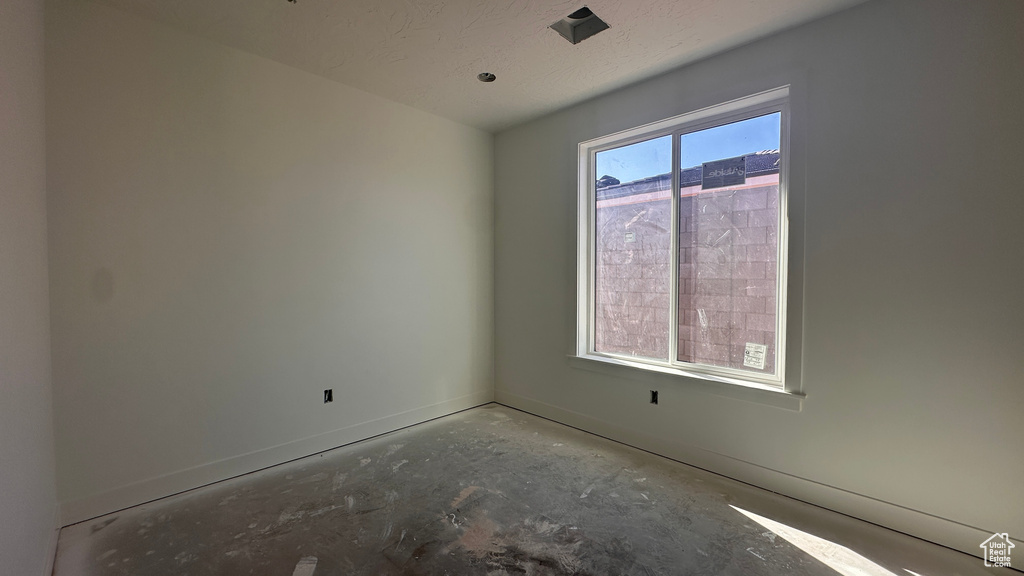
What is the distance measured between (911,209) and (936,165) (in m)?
0.22

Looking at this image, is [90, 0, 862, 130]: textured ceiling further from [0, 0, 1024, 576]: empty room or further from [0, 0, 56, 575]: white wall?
[0, 0, 56, 575]: white wall

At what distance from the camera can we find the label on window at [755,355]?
2.69 meters

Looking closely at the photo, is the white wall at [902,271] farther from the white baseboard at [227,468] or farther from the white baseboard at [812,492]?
the white baseboard at [227,468]

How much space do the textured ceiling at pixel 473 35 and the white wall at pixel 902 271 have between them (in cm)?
36

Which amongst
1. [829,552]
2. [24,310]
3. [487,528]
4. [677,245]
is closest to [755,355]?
[677,245]

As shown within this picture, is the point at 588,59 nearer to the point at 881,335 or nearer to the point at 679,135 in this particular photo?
the point at 679,135

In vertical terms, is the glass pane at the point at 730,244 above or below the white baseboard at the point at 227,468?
above

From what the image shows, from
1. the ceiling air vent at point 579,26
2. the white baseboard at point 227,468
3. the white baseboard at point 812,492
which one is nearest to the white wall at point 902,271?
the white baseboard at point 812,492

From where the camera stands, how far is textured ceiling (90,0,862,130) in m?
2.25

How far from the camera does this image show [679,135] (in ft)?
10.1

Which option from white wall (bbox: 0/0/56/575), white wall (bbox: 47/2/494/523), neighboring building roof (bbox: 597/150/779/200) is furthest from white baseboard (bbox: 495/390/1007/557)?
white wall (bbox: 0/0/56/575)

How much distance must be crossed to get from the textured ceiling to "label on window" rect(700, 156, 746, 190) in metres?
0.71

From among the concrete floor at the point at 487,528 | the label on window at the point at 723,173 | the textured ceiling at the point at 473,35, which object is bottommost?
the concrete floor at the point at 487,528

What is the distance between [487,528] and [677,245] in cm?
227
